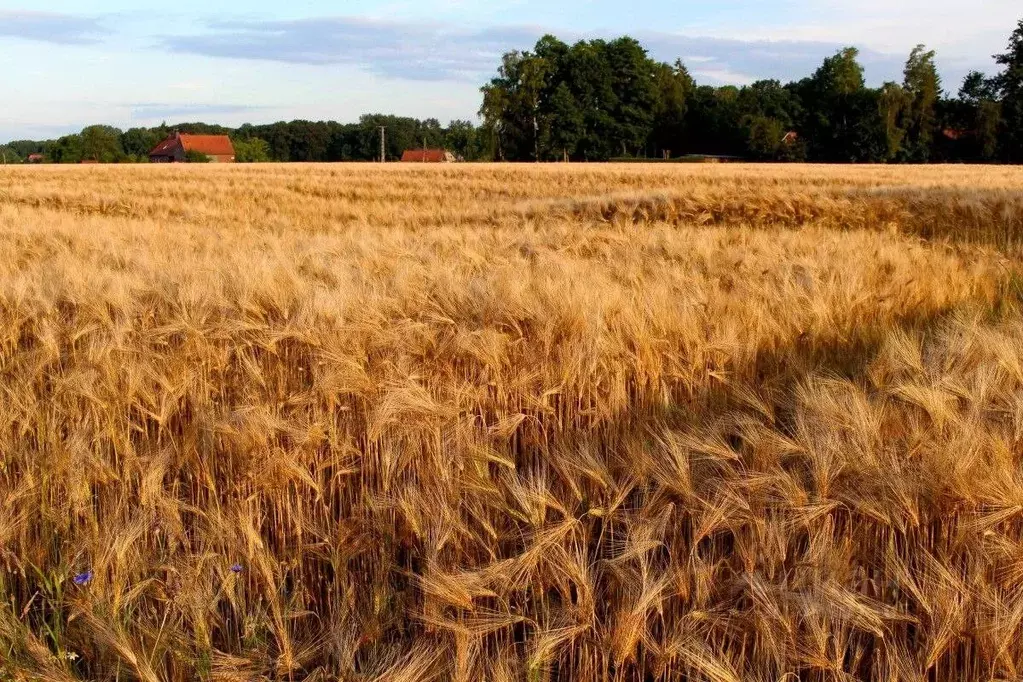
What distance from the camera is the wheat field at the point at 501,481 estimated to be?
1.60 m

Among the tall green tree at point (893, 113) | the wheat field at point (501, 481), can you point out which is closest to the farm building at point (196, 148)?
the tall green tree at point (893, 113)

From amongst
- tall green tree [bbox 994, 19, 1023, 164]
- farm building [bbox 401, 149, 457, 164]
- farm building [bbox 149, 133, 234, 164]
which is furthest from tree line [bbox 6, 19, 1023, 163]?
farm building [bbox 401, 149, 457, 164]

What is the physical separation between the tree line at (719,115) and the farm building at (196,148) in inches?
563

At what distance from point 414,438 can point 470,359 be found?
Answer: 2.26 ft

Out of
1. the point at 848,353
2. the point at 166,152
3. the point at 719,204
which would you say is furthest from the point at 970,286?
the point at 166,152

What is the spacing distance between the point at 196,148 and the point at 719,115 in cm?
5408

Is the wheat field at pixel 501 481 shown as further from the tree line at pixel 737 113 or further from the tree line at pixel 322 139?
the tree line at pixel 322 139

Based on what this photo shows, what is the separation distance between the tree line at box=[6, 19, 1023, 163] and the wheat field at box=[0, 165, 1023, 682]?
2295 inches

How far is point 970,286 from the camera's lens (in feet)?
14.7

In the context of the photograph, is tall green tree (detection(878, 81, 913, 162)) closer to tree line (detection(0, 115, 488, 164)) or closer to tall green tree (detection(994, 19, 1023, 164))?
tall green tree (detection(994, 19, 1023, 164))

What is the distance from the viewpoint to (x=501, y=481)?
84.5 inches

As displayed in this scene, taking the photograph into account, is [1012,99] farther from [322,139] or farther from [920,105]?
[322,139]

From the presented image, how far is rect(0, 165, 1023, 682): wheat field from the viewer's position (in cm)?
160

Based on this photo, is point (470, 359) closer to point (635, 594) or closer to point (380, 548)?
point (380, 548)
